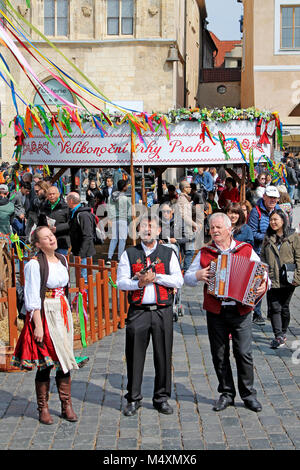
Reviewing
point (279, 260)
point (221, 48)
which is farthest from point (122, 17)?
point (221, 48)

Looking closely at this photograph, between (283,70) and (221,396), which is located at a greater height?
(283,70)

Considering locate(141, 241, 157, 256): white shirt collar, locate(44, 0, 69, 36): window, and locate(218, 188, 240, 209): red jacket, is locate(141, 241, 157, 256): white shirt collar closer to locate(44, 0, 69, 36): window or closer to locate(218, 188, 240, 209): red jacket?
locate(218, 188, 240, 209): red jacket

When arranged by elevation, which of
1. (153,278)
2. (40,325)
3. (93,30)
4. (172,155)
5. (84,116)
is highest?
(93,30)

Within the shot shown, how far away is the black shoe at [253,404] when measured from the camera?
233 inches

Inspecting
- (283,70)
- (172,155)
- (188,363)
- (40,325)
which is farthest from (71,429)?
(283,70)

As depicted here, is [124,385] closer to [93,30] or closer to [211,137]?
[211,137]

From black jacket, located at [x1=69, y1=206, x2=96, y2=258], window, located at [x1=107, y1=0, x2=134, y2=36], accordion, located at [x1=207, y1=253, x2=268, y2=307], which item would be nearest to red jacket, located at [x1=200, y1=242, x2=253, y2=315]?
accordion, located at [x1=207, y1=253, x2=268, y2=307]

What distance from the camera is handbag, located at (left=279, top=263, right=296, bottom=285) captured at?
25.6 feet

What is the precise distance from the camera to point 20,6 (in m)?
30.4

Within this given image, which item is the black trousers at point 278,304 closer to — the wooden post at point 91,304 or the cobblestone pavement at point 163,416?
the cobblestone pavement at point 163,416

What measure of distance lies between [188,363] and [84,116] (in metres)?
6.75

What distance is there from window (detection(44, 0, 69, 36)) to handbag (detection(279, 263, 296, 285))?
25.8 m

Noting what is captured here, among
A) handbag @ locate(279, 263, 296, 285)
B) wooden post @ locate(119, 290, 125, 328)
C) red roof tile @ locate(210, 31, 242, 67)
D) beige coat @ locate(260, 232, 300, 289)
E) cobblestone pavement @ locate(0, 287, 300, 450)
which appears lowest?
cobblestone pavement @ locate(0, 287, 300, 450)

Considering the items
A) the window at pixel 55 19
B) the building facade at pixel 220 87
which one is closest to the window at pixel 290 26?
the window at pixel 55 19
